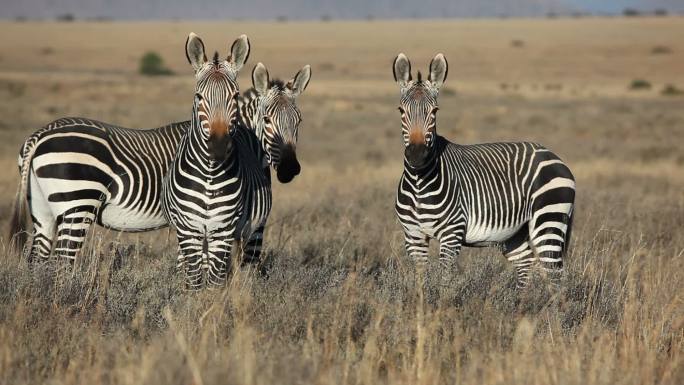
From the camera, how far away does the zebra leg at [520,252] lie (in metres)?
7.76

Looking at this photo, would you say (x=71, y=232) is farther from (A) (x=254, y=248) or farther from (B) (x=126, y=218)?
(A) (x=254, y=248)

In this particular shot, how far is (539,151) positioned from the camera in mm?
7652

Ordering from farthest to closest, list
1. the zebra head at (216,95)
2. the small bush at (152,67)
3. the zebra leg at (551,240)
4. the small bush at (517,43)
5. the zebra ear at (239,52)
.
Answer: the small bush at (517,43), the small bush at (152,67), the zebra leg at (551,240), the zebra ear at (239,52), the zebra head at (216,95)

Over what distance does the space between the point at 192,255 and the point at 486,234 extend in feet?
8.31

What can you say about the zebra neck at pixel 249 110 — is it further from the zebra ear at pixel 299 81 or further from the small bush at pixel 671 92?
the small bush at pixel 671 92

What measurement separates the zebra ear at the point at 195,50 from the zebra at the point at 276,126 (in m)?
1.15

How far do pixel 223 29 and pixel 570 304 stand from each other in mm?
113558

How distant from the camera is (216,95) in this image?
593 centimetres

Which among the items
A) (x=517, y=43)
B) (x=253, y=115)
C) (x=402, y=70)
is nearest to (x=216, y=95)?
(x=402, y=70)

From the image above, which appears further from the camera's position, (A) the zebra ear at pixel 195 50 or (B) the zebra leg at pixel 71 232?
(B) the zebra leg at pixel 71 232

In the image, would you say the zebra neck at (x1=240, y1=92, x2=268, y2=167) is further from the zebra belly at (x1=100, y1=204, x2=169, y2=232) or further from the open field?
the zebra belly at (x1=100, y1=204, x2=169, y2=232)

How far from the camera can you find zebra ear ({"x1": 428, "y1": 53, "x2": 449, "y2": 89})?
271 inches

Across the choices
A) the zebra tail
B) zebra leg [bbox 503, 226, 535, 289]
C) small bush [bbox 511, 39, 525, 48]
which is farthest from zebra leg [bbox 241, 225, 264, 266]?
small bush [bbox 511, 39, 525, 48]

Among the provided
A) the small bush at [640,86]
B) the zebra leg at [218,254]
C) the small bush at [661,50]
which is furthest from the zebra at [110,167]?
the small bush at [661,50]
